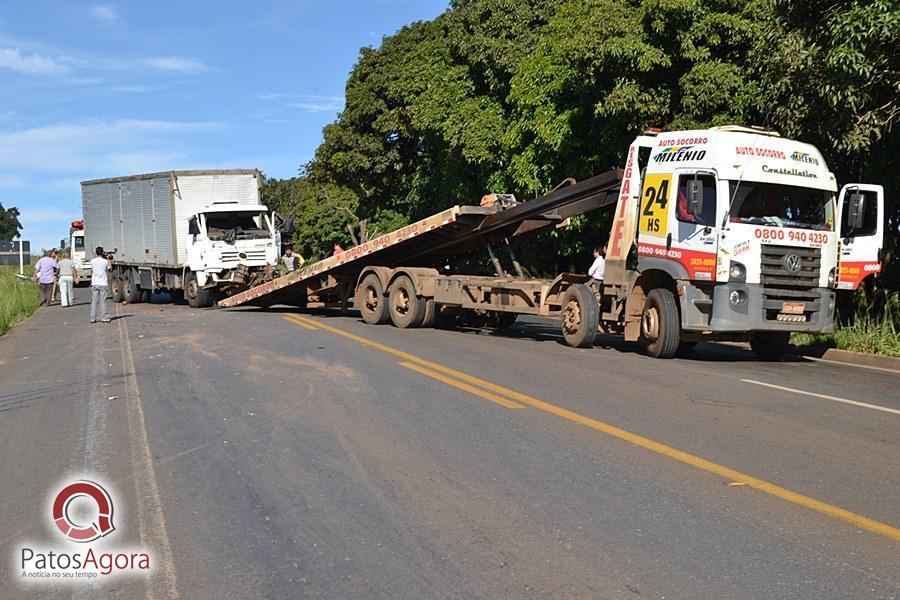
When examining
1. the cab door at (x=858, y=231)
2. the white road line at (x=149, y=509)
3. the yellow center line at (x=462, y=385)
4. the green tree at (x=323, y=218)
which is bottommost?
the white road line at (x=149, y=509)

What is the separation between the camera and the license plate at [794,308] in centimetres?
1193

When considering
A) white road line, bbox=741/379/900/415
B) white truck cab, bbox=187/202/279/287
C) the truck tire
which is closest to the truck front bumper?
white road line, bbox=741/379/900/415

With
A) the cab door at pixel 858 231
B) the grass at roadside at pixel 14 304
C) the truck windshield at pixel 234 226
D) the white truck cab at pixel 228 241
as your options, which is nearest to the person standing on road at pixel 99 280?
the grass at roadside at pixel 14 304

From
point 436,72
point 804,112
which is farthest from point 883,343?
point 436,72

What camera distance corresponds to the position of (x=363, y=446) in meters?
7.22

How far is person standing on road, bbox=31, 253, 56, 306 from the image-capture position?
27.4 metres

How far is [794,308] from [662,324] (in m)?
1.69

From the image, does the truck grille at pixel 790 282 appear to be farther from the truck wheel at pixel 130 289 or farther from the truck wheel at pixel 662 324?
the truck wheel at pixel 130 289

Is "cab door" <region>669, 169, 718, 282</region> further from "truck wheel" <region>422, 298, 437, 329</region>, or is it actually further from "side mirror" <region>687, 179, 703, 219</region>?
"truck wheel" <region>422, 298, 437, 329</region>

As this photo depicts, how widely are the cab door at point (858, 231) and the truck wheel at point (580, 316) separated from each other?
134 inches

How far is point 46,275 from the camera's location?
2752cm

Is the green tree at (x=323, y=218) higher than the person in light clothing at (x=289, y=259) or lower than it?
higher

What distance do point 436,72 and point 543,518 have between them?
93.7 feet

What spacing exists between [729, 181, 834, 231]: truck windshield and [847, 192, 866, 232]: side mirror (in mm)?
274
